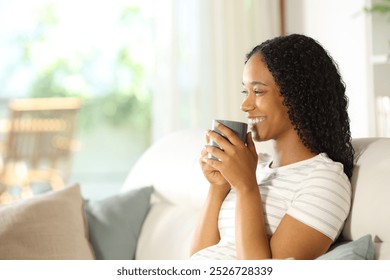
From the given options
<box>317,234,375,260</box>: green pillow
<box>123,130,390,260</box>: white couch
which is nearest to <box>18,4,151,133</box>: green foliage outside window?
<box>123,130,390,260</box>: white couch

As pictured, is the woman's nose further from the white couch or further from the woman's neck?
the white couch

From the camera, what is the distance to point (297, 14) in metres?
3.89

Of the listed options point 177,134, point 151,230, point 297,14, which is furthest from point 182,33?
point 151,230

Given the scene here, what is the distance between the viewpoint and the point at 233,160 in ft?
4.15

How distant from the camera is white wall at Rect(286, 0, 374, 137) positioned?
3.03 m

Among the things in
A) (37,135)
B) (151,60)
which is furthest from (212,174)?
(151,60)

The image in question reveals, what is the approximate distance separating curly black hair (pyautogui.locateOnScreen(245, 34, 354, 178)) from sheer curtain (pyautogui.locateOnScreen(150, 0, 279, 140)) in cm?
251


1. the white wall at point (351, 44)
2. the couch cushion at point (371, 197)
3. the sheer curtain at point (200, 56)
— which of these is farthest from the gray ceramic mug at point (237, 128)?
the sheer curtain at point (200, 56)

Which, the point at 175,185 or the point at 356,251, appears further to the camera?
the point at 175,185

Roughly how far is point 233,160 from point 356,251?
26cm

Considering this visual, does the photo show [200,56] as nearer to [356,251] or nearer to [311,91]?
[311,91]

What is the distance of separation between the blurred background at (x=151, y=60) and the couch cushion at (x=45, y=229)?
168 centimetres

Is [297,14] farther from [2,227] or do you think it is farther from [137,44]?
[137,44]

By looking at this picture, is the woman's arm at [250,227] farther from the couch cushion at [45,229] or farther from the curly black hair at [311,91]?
the couch cushion at [45,229]
